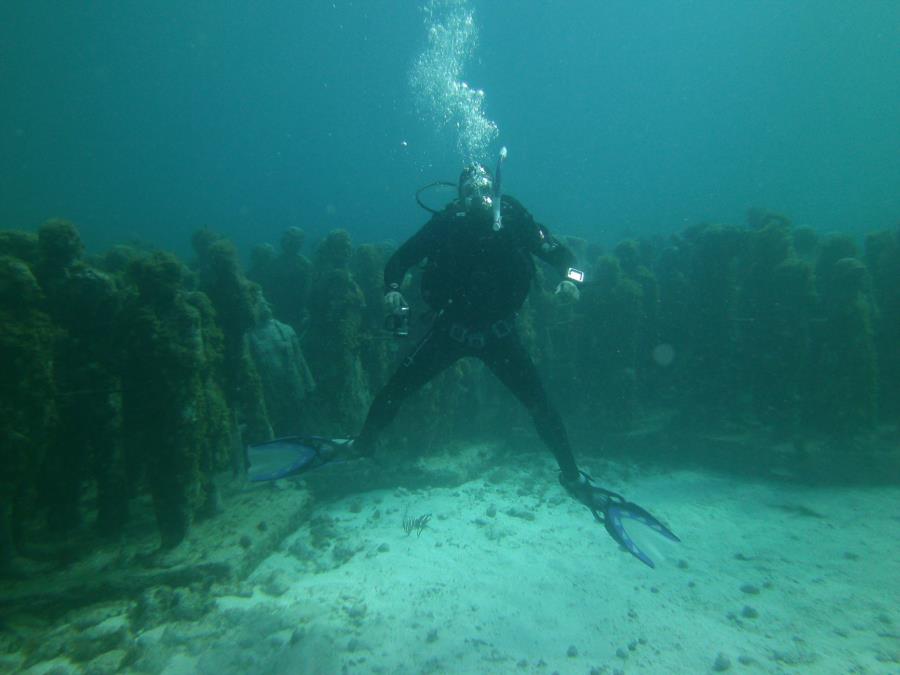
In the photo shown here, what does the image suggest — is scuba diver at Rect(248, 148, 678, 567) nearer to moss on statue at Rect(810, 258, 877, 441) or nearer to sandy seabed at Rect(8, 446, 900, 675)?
sandy seabed at Rect(8, 446, 900, 675)

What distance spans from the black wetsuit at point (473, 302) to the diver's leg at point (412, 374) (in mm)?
11

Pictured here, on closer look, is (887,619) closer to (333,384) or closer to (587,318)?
(587,318)

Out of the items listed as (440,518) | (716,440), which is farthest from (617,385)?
(440,518)

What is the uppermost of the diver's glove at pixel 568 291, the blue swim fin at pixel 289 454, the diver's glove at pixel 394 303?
the diver's glove at pixel 568 291

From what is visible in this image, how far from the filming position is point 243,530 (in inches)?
231

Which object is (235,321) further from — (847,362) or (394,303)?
(847,362)

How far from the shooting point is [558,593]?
5539mm

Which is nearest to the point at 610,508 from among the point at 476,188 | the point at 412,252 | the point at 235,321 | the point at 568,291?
the point at 568,291

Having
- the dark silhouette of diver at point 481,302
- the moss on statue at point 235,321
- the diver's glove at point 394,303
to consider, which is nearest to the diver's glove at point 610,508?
the dark silhouette of diver at point 481,302

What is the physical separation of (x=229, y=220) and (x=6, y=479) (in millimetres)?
100563

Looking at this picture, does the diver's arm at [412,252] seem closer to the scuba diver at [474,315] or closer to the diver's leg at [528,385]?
the scuba diver at [474,315]

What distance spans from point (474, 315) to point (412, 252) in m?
1.07

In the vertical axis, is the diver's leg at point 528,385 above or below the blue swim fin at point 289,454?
above

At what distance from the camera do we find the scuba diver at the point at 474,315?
16.0 feet
